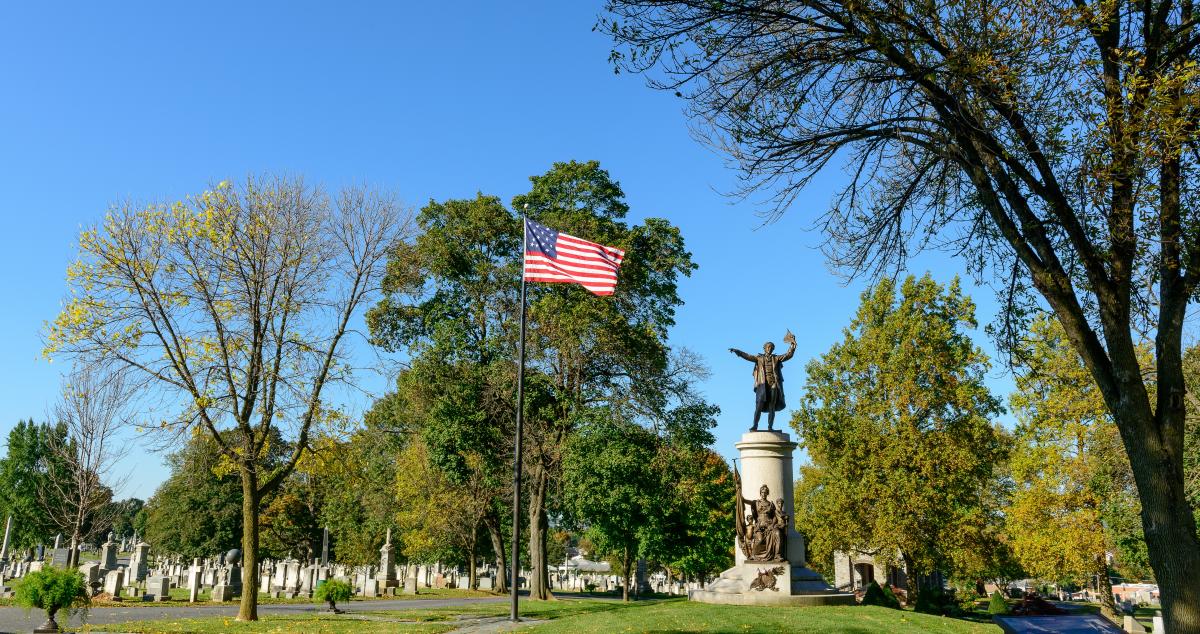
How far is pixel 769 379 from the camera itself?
23156mm

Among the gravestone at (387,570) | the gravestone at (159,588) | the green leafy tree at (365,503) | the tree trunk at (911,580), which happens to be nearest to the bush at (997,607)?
the tree trunk at (911,580)

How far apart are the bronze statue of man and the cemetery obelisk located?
0.03 m

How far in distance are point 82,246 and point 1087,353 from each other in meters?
19.9

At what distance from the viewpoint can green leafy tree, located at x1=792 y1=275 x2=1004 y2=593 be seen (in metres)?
28.3

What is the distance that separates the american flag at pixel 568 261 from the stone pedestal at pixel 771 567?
270 inches

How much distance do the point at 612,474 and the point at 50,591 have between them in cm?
1572

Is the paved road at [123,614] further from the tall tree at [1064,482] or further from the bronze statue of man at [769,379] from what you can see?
the tall tree at [1064,482]

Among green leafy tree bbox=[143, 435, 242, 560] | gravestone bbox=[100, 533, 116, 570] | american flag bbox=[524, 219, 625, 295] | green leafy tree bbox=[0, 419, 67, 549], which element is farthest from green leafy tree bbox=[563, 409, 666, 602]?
green leafy tree bbox=[0, 419, 67, 549]

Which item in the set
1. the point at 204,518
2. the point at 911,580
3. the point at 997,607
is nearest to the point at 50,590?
the point at 911,580

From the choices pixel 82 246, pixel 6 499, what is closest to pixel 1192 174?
pixel 82 246

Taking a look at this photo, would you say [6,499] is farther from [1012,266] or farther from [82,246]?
[1012,266]

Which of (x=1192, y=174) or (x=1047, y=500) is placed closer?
(x=1192, y=174)

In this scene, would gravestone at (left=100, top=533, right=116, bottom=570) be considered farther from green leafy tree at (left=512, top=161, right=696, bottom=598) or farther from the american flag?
the american flag

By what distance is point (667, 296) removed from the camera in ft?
96.2
